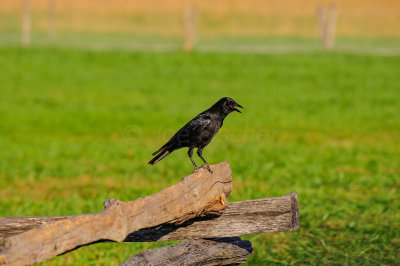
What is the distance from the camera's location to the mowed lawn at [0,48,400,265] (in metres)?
9.09

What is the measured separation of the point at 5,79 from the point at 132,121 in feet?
30.9

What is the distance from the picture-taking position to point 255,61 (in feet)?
102

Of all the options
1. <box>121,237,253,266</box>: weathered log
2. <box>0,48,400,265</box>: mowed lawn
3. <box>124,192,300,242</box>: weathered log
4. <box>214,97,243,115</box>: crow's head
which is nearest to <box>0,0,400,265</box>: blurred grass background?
<box>0,48,400,265</box>: mowed lawn


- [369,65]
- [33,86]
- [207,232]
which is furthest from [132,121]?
[369,65]

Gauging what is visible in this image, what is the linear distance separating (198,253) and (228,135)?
10.9 meters

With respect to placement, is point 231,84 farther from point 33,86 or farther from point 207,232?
point 207,232

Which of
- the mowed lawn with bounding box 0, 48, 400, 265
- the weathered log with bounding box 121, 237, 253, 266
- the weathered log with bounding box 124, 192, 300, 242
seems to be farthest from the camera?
the mowed lawn with bounding box 0, 48, 400, 265

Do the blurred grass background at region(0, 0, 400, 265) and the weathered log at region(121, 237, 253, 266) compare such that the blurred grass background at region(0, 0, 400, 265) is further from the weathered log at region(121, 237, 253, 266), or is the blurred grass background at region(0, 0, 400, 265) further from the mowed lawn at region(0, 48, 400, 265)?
the weathered log at region(121, 237, 253, 266)

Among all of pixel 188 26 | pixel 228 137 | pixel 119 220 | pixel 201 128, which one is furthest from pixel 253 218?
pixel 188 26

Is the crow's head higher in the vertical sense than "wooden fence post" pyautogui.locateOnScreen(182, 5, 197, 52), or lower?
lower

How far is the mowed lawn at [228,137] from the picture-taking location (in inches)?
358

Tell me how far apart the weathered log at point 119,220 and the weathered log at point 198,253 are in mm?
407

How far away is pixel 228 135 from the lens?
1655 centimetres

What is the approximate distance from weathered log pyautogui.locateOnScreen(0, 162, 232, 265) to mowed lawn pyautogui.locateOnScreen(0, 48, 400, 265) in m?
2.45
